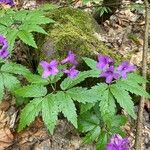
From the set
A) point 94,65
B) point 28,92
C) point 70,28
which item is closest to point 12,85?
point 28,92

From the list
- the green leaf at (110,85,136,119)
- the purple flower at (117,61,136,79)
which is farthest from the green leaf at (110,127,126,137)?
the purple flower at (117,61,136,79)

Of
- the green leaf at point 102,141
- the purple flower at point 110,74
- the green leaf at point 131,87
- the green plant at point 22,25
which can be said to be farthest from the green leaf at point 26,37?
the green leaf at point 102,141

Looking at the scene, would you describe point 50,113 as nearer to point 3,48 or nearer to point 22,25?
point 3,48

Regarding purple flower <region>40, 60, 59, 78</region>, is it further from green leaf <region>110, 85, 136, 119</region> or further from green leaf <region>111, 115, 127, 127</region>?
green leaf <region>111, 115, 127, 127</region>

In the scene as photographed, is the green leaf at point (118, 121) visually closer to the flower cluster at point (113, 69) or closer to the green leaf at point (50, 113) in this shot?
the flower cluster at point (113, 69)

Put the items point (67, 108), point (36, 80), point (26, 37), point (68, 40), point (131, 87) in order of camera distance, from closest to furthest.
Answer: point (67, 108), point (131, 87), point (36, 80), point (26, 37), point (68, 40)

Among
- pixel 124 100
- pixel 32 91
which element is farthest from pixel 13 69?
pixel 124 100

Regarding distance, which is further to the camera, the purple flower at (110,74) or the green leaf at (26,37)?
the green leaf at (26,37)
